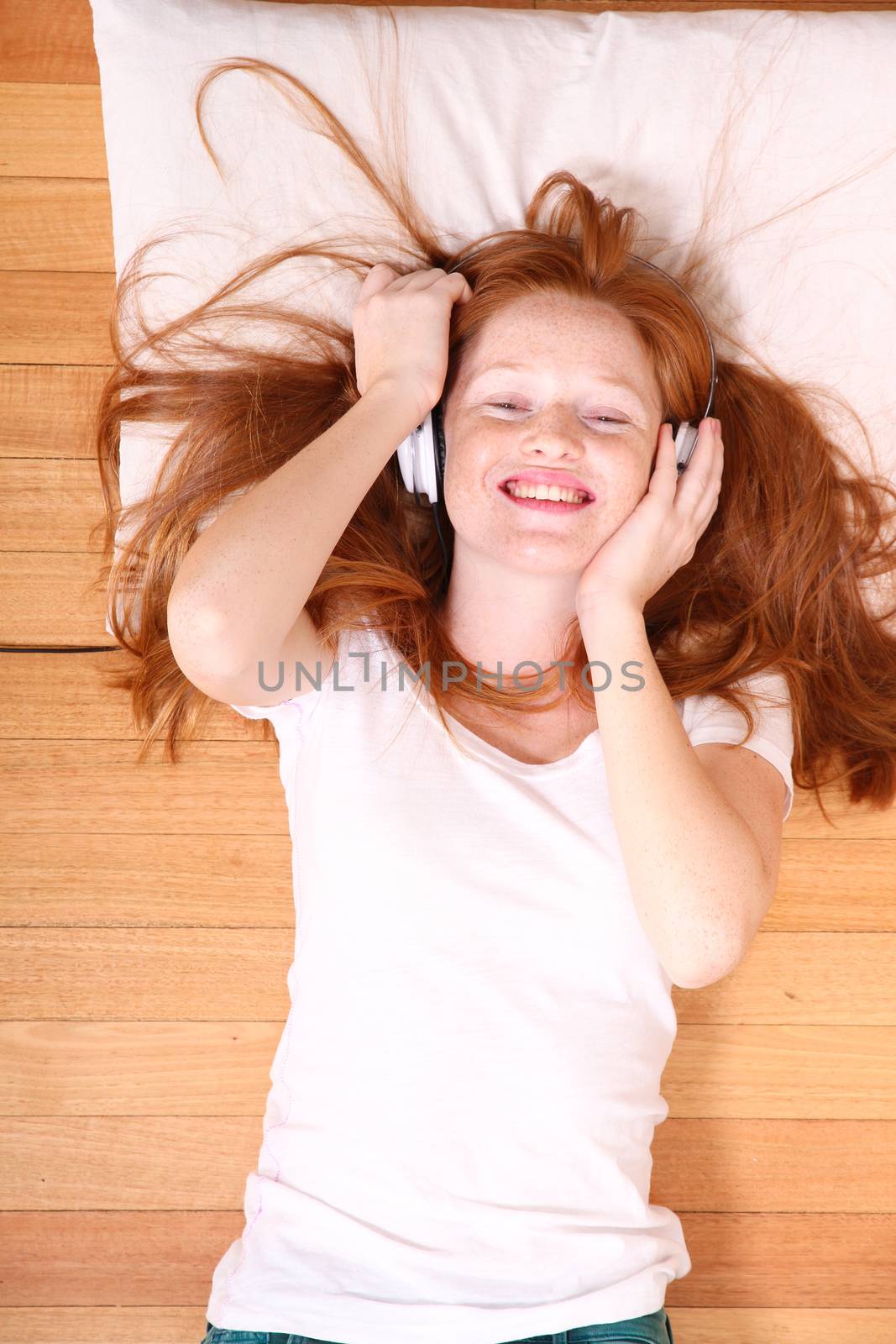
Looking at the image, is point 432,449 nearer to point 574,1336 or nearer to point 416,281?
point 416,281

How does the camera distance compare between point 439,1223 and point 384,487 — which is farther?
point 384,487

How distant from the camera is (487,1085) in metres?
1.18

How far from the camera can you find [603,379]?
119 cm

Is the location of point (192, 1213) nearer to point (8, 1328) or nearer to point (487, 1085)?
point (8, 1328)

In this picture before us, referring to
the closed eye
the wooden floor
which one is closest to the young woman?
the closed eye

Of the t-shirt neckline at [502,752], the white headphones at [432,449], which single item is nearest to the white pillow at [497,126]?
the white headphones at [432,449]

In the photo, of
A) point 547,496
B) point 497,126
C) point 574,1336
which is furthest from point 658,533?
point 574,1336

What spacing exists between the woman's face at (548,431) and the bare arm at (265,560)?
0.34 ft

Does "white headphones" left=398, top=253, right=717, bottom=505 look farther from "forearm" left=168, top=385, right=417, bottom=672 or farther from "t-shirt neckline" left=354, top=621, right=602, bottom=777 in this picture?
"t-shirt neckline" left=354, top=621, right=602, bottom=777

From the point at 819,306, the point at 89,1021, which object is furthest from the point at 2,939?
the point at 819,306

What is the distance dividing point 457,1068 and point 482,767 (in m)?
0.33

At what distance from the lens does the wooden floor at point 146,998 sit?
148 cm

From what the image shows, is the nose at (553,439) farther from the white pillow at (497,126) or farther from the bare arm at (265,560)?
the white pillow at (497,126)

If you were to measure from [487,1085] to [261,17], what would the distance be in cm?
129
